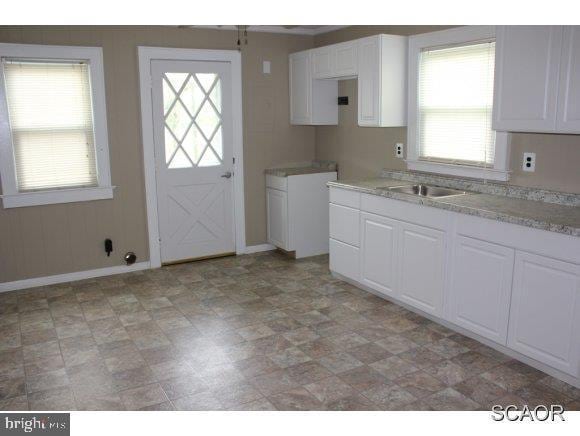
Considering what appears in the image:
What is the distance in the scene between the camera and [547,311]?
292 centimetres

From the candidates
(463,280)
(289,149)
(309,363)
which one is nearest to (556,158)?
(463,280)

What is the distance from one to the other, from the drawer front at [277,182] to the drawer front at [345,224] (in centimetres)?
83

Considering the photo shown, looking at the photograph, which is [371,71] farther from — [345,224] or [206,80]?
[206,80]

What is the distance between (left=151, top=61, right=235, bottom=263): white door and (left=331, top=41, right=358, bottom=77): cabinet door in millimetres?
1115

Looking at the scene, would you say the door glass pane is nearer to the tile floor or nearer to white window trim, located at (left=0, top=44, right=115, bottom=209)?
white window trim, located at (left=0, top=44, right=115, bottom=209)

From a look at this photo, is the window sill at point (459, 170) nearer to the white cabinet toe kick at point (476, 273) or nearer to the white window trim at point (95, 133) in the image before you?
the white cabinet toe kick at point (476, 273)

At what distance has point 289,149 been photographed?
579cm

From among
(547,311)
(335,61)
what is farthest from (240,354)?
(335,61)

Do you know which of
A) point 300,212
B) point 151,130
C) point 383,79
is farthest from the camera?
point 300,212

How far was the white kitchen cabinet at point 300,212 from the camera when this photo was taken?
5359mm

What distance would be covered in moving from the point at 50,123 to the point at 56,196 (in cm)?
63

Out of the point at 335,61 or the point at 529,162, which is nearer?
the point at 529,162
